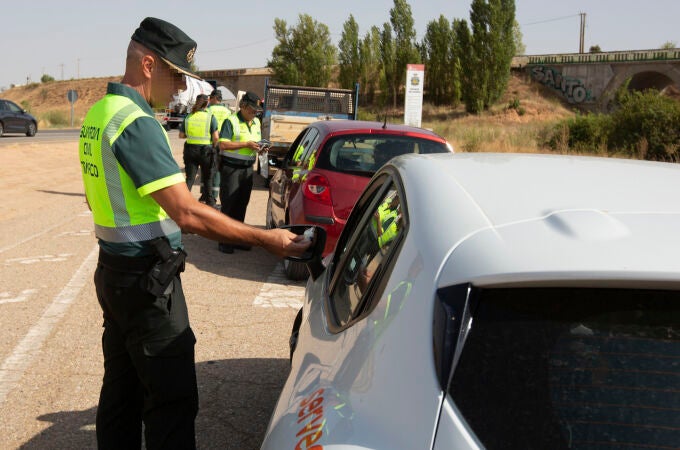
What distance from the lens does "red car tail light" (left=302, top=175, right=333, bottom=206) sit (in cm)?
723

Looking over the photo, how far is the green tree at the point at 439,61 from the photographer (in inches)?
2788

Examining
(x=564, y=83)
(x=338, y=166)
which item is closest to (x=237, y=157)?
(x=338, y=166)

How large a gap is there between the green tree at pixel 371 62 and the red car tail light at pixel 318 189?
7144cm

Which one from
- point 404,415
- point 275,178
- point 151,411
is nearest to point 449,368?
point 404,415

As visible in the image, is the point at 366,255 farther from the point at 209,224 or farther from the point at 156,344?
the point at 156,344

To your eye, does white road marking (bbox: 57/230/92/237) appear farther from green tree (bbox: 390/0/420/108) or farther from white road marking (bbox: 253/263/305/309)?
green tree (bbox: 390/0/420/108)

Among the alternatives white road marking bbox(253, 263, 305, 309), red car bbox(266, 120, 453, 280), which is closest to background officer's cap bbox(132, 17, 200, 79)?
white road marking bbox(253, 263, 305, 309)

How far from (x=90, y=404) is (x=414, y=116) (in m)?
24.8

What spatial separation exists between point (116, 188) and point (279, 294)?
4.49 meters

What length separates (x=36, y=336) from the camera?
5641 mm

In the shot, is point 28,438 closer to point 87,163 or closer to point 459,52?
point 87,163

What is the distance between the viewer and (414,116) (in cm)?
2838

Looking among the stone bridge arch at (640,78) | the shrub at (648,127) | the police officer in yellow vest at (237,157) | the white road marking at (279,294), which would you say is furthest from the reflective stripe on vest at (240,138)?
the stone bridge arch at (640,78)

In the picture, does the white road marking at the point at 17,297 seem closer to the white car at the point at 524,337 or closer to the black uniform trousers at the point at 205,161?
the black uniform trousers at the point at 205,161
